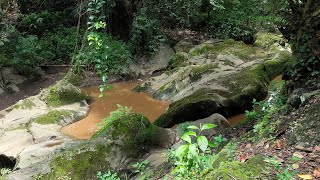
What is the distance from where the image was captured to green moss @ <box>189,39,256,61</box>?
12242mm

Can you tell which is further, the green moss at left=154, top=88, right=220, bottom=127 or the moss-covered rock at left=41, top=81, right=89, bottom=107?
the moss-covered rock at left=41, top=81, right=89, bottom=107

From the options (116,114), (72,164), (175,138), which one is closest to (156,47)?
(116,114)

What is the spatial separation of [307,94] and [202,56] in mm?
8483

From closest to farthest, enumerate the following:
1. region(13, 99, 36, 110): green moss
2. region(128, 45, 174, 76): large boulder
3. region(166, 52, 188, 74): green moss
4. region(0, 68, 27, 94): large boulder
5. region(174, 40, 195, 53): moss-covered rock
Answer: region(13, 99, 36, 110): green moss, region(0, 68, 27, 94): large boulder, region(166, 52, 188, 74): green moss, region(128, 45, 174, 76): large boulder, region(174, 40, 195, 53): moss-covered rock

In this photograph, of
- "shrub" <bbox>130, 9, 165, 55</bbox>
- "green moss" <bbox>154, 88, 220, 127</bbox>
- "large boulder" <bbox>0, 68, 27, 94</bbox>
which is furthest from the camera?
"shrub" <bbox>130, 9, 165, 55</bbox>

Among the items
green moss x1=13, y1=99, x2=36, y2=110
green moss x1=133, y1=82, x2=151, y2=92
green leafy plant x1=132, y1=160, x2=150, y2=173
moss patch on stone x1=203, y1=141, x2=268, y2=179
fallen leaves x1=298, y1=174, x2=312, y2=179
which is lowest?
green moss x1=133, y1=82, x2=151, y2=92

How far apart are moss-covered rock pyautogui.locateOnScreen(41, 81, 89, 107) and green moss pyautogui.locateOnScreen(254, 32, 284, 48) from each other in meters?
→ 7.32

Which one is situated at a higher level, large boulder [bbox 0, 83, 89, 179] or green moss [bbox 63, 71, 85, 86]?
green moss [bbox 63, 71, 85, 86]

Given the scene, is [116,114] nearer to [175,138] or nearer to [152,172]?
[175,138]

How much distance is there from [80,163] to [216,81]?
5.23 metres

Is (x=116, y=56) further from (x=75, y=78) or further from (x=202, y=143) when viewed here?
(x=202, y=143)

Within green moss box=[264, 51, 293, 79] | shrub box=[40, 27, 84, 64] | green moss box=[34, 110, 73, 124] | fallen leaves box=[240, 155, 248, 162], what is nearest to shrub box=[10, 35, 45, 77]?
shrub box=[40, 27, 84, 64]

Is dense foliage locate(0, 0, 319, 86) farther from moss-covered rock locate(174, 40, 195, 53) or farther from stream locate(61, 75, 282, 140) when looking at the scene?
stream locate(61, 75, 282, 140)

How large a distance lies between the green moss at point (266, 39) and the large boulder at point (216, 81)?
43 cm
